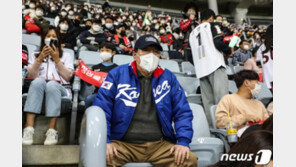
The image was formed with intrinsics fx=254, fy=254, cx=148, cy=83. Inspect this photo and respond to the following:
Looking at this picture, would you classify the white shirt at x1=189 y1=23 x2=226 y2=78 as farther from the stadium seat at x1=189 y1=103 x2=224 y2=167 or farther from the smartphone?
the smartphone

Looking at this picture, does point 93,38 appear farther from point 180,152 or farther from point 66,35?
Result: point 180,152

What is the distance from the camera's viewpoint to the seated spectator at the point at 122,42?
432 centimetres

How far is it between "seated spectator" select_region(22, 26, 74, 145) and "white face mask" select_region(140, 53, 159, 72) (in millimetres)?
771

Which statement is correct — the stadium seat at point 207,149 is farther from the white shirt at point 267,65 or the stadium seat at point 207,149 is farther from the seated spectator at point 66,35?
the seated spectator at point 66,35

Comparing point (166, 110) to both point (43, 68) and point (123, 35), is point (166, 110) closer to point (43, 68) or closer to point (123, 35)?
point (43, 68)

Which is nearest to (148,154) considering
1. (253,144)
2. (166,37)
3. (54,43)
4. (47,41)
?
(253,144)

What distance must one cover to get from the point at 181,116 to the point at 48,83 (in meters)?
1.07

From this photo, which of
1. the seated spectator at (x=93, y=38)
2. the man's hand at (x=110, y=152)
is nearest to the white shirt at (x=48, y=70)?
the man's hand at (x=110, y=152)

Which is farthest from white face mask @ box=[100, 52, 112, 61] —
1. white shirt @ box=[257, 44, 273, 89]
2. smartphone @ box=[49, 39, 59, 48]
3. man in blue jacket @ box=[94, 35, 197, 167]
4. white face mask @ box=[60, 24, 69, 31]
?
white face mask @ box=[60, 24, 69, 31]

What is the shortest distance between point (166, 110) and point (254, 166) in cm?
80

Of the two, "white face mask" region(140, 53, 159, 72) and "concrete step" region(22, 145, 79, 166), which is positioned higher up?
"white face mask" region(140, 53, 159, 72)

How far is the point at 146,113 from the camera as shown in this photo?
1.46 meters

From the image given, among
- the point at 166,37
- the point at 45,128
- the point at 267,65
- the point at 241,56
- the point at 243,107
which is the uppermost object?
the point at 166,37

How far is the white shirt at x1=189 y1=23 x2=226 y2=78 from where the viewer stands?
2.65 metres
